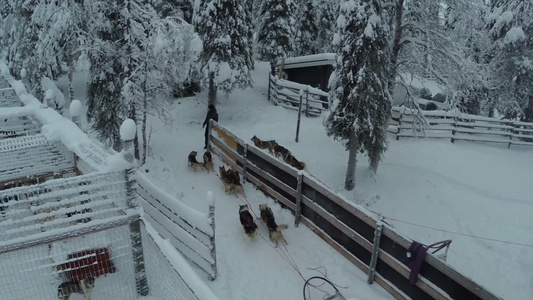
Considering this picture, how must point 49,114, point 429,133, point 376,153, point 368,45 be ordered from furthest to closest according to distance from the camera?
point 429,133 → point 376,153 → point 368,45 → point 49,114

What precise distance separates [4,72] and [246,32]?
10.1 metres

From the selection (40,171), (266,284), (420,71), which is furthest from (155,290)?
(420,71)

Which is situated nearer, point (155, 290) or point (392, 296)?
point (155, 290)

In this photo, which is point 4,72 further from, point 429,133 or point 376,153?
point 429,133

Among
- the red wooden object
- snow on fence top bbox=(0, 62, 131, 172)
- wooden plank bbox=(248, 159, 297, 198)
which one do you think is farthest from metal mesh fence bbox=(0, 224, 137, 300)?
wooden plank bbox=(248, 159, 297, 198)

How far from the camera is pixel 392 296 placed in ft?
24.3

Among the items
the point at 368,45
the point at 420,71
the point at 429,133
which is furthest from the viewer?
the point at 429,133

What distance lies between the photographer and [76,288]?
17.7 ft

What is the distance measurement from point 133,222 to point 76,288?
1.21 metres

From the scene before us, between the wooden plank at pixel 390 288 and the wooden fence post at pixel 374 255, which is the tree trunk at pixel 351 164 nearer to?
the wooden fence post at pixel 374 255

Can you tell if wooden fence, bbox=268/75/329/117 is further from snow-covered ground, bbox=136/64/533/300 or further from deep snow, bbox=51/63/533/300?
snow-covered ground, bbox=136/64/533/300

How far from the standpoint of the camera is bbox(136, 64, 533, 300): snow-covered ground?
800 centimetres

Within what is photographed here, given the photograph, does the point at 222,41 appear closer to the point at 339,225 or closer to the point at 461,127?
the point at 461,127

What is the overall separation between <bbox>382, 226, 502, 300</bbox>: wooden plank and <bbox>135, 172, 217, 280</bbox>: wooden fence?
11.0 ft
